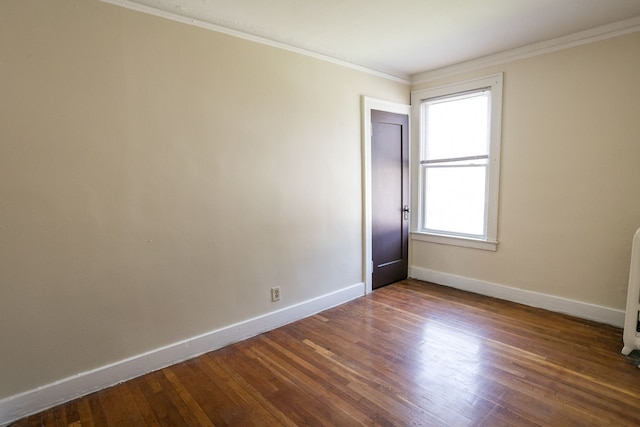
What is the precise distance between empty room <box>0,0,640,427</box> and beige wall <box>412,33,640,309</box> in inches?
0.7

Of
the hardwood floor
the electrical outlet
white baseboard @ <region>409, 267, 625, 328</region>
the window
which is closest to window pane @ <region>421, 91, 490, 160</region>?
the window


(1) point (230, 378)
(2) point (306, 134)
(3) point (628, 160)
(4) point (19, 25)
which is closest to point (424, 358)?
(1) point (230, 378)

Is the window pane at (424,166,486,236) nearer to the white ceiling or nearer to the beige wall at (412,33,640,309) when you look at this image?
the beige wall at (412,33,640,309)

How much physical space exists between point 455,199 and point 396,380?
2382mm

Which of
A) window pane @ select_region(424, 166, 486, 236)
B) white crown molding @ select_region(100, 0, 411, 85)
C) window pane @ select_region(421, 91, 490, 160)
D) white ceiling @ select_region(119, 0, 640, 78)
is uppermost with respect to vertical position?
white ceiling @ select_region(119, 0, 640, 78)

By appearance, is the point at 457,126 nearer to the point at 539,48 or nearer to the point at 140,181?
the point at 539,48

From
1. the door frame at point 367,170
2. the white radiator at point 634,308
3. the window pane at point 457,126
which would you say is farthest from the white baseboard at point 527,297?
the window pane at point 457,126

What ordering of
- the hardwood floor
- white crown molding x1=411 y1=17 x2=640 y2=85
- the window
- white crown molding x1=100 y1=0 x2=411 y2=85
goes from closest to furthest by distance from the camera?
1. the hardwood floor
2. white crown molding x1=100 y1=0 x2=411 y2=85
3. white crown molding x1=411 y1=17 x2=640 y2=85
4. the window

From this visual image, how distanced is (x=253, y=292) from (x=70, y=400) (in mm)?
1351

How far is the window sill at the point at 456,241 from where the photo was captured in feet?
11.9

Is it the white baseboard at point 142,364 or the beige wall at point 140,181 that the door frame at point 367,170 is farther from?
the white baseboard at point 142,364

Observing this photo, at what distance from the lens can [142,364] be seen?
7.63ft

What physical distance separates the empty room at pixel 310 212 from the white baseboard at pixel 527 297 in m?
0.02

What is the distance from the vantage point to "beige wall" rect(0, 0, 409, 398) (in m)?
1.89
